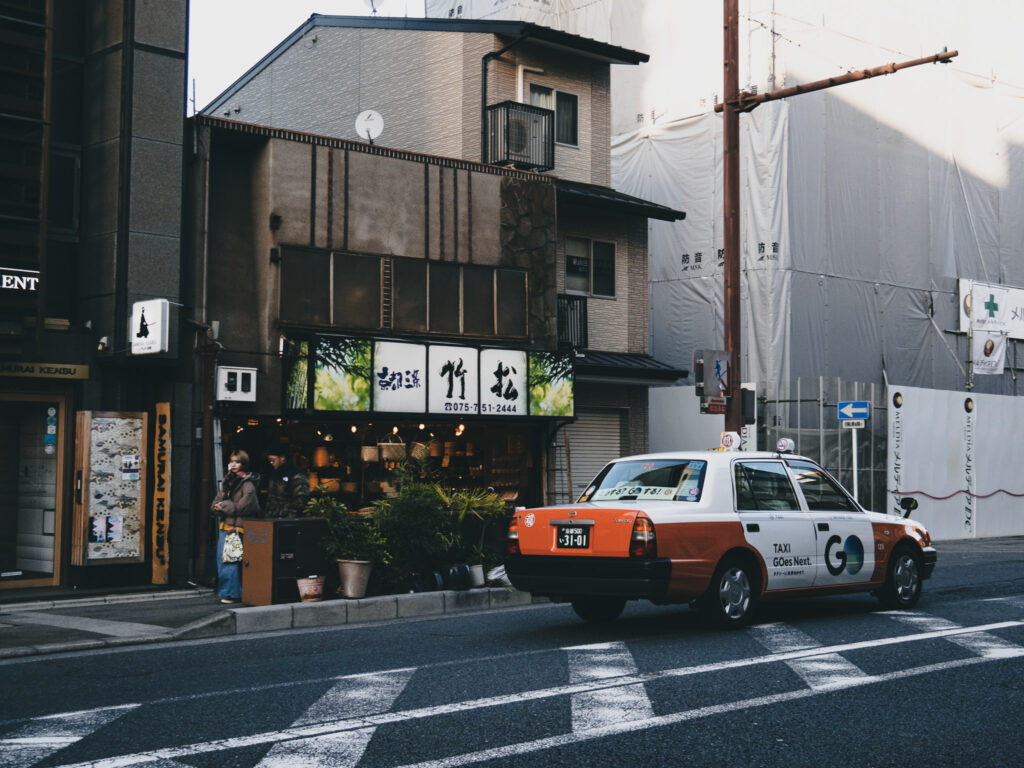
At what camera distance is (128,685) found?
819 cm

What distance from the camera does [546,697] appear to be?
7305 millimetres

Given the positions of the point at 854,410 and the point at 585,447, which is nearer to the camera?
the point at 854,410

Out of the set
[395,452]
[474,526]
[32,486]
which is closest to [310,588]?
[474,526]

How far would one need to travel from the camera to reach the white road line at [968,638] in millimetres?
9117

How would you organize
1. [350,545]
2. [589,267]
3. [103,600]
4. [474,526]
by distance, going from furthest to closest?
[589,267] < [474,526] < [103,600] < [350,545]

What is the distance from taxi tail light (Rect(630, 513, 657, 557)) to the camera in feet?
31.6

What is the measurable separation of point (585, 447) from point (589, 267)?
3.79 meters

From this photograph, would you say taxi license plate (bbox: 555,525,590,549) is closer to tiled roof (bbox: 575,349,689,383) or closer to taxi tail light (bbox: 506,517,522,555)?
taxi tail light (bbox: 506,517,522,555)

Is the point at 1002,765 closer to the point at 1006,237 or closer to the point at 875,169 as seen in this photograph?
the point at 875,169

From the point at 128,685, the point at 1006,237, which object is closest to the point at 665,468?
the point at 128,685

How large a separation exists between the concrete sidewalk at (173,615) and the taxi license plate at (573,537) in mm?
3200

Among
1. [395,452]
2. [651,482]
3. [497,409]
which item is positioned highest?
[497,409]

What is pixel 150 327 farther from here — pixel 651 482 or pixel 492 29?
pixel 492 29

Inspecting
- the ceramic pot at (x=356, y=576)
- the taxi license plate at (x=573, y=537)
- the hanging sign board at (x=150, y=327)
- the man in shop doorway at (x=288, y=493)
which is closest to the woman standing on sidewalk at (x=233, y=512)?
the man in shop doorway at (x=288, y=493)
